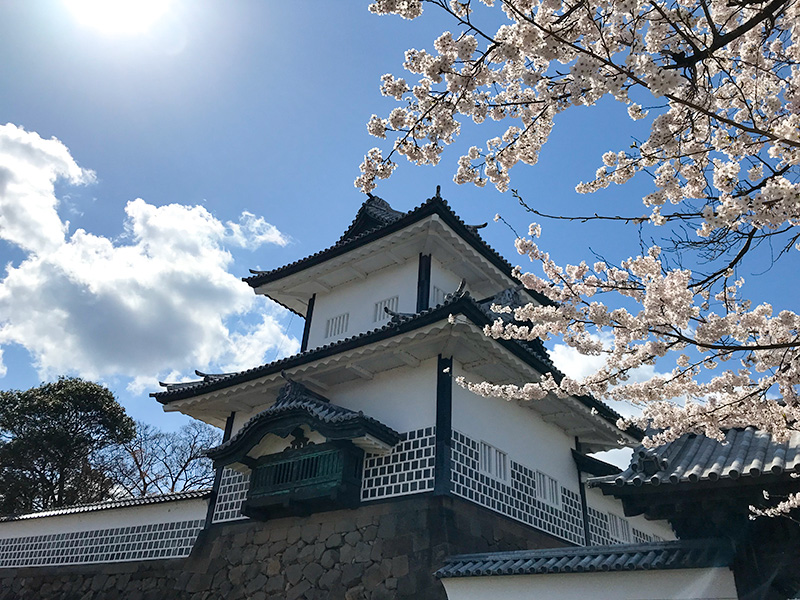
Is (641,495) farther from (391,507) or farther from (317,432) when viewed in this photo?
(317,432)

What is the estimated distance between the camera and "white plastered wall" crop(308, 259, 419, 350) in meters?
11.0

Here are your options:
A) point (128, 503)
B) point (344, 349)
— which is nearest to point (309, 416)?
point (344, 349)

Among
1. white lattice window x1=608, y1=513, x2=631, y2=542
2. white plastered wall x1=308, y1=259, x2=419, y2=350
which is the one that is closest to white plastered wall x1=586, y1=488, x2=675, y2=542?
white lattice window x1=608, y1=513, x2=631, y2=542

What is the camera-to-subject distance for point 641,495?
5.58 m

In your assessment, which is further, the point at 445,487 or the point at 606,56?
the point at 445,487

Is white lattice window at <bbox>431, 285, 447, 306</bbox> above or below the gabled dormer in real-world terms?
below

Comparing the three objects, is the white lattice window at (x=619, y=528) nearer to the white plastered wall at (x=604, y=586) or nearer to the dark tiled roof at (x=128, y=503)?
the white plastered wall at (x=604, y=586)

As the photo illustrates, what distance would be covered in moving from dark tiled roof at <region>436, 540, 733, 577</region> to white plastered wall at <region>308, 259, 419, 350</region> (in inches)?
190

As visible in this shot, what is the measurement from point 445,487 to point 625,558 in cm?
252

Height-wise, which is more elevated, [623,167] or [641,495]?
[623,167]

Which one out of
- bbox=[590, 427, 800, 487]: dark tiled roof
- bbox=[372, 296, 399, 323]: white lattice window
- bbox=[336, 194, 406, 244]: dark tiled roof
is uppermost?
bbox=[336, 194, 406, 244]: dark tiled roof

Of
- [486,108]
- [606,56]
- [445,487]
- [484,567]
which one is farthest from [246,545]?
[606,56]

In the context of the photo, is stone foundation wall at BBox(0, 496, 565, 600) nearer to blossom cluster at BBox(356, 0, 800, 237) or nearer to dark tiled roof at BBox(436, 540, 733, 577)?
dark tiled roof at BBox(436, 540, 733, 577)

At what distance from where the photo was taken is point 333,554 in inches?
326
